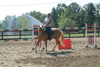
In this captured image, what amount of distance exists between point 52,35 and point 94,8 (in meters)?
52.2

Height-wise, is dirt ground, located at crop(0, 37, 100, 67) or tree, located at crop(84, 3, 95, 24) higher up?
tree, located at crop(84, 3, 95, 24)

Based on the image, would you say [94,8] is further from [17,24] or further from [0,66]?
[0,66]

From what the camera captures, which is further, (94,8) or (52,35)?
(94,8)

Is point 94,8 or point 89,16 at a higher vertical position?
point 94,8

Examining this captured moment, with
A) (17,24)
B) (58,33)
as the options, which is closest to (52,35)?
(58,33)

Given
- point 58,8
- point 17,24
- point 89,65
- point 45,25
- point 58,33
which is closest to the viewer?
point 89,65

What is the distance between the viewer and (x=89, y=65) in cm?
386

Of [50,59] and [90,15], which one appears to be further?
[90,15]

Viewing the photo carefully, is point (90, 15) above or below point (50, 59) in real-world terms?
above

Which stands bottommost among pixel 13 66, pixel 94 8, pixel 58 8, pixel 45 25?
pixel 13 66

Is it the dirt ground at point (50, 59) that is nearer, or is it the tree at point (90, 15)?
the dirt ground at point (50, 59)

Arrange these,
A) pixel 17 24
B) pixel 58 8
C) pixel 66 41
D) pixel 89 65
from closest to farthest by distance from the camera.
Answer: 1. pixel 89 65
2. pixel 66 41
3. pixel 17 24
4. pixel 58 8

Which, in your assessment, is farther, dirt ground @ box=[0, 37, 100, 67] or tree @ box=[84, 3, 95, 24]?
tree @ box=[84, 3, 95, 24]

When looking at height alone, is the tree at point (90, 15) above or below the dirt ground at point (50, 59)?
above
